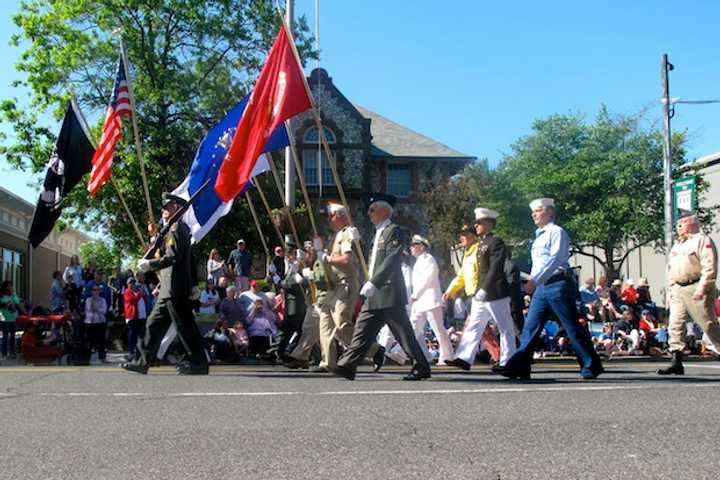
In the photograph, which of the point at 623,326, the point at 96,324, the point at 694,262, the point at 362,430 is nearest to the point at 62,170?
the point at 96,324

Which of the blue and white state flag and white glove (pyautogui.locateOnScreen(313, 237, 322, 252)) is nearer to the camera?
white glove (pyautogui.locateOnScreen(313, 237, 322, 252))

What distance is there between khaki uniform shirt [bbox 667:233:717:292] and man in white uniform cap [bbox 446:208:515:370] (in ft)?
6.16

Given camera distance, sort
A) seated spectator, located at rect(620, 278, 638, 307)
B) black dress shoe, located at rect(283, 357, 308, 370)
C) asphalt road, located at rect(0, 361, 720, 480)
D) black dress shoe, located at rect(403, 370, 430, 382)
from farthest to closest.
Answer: seated spectator, located at rect(620, 278, 638, 307), black dress shoe, located at rect(283, 357, 308, 370), black dress shoe, located at rect(403, 370, 430, 382), asphalt road, located at rect(0, 361, 720, 480)

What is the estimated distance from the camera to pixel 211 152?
1249 centimetres

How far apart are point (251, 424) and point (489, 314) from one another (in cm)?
492

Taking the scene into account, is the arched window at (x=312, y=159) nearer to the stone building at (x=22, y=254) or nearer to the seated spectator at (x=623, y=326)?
the stone building at (x=22, y=254)

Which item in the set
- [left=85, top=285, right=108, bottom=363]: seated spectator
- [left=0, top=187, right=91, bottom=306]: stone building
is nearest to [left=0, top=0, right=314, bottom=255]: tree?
[left=0, top=187, right=91, bottom=306]: stone building

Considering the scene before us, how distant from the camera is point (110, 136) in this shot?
1320cm

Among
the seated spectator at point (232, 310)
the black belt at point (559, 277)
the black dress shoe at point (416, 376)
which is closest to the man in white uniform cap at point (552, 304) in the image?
the black belt at point (559, 277)

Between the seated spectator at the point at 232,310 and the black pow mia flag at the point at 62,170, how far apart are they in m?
2.95

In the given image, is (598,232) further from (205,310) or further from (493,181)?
(205,310)

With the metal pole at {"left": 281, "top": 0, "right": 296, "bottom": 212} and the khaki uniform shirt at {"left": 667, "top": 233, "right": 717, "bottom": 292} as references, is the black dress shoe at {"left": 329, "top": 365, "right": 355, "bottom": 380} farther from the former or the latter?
the metal pole at {"left": 281, "top": 0, "right": 296, "bottom": 212}

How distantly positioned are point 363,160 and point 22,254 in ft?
55.8

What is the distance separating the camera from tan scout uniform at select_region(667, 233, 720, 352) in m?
9.42
